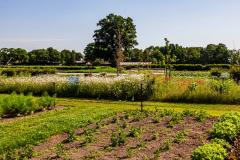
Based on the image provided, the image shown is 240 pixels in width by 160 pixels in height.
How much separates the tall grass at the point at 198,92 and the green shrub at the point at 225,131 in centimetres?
890

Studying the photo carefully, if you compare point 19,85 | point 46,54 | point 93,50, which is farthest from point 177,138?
point 46,54

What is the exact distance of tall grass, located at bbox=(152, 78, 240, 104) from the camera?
1917 cm

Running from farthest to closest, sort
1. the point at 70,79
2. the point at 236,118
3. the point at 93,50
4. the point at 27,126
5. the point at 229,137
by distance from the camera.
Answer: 1. the point at 93,50
2. the point at 70,79
3. the point at 27,126
4. the point at 236,118
5. the point at 229,137

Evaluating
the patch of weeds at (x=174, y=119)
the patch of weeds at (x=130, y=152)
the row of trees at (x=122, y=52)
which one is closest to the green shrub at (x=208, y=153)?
the patch of weeds at (x=130, y=152)

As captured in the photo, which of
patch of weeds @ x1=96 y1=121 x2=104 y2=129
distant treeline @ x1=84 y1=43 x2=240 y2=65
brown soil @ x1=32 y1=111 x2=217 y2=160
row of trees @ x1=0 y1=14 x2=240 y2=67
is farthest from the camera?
distant treeline @ x1=84 y1=43 x2=240 y2=65

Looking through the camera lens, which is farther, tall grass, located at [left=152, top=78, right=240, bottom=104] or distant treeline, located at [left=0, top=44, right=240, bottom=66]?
distant treeline, located at [left=0, top=44, right=240, bottom=66]

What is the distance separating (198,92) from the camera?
19.7 meters

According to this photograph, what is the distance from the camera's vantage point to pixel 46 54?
119 meters

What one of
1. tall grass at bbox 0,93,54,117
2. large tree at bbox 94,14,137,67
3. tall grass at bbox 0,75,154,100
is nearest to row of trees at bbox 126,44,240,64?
large tree at bbox 94,14,137,67

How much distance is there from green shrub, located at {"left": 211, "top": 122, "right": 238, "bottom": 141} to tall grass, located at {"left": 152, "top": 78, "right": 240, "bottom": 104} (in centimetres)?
890

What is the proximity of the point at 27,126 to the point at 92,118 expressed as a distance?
2014 mm

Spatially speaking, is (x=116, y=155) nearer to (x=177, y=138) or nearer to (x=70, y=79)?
(x=177, y=138)

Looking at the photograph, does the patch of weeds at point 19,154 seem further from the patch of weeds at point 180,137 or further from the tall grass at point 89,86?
the tall grass at point 89,86

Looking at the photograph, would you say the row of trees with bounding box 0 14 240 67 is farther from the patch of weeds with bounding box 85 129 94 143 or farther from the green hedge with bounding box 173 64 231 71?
the patch of weeds with bounding box 85 129 94 143
